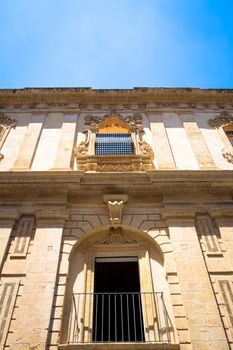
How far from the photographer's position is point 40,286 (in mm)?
6586

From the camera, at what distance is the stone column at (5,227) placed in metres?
7.33

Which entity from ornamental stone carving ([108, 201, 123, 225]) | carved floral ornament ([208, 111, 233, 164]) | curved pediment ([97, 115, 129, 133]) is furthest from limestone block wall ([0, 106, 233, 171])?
ornamental stone carving ([108, 201, 123, 225])

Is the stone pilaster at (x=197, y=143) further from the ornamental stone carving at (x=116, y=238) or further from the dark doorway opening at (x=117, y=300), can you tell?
the dark doorway opening at (x=117, y=300)

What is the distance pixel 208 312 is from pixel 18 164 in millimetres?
6718

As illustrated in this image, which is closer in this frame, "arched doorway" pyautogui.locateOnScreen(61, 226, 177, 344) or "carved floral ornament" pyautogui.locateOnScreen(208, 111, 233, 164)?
"arched doorway" pyautogui.locateOnScreen(61, 226, 177, 344)

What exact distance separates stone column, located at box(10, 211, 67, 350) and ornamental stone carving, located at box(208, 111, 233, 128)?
277 inches

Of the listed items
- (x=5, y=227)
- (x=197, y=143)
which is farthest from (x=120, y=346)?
(x=197, y=143)

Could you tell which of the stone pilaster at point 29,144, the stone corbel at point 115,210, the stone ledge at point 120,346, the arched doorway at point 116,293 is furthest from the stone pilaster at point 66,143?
the stone ledge at point 120,346

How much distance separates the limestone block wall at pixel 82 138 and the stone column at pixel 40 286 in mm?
2324

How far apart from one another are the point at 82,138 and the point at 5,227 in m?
4.62

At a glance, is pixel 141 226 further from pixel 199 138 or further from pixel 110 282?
pixel 199 138

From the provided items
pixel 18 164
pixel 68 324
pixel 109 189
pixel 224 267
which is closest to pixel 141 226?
pixel 109 189

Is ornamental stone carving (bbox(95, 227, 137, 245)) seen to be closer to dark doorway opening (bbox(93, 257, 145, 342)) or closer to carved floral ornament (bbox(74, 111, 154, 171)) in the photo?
dark doorway opening (bbox(93, 257, 145, 342))

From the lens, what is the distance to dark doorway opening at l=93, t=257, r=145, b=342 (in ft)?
22.6
